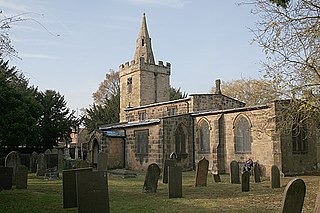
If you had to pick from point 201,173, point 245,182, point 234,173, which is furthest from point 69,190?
point 234,173

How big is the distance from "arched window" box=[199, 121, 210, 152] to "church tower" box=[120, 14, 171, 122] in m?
17.1

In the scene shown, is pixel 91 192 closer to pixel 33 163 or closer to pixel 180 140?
pixel 180 140

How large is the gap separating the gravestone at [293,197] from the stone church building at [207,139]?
9.44 m

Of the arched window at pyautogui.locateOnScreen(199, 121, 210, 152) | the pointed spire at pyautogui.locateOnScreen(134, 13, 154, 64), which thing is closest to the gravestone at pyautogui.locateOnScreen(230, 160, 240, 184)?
the arched window at pyautogui.locateOnScreen(199, 121, 210, 152)

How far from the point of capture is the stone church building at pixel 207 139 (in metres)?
21.2

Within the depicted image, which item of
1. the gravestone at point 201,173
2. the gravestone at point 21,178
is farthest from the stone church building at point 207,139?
the gravestone at point 21,178

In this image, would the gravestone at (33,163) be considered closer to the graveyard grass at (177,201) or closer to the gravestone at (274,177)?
the graveyard grass at (177,201)

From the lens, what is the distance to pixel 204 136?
2678 centimetres

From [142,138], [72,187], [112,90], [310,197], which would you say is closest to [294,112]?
[310,197]

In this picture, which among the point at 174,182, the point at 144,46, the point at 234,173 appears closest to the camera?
the point at 174,182

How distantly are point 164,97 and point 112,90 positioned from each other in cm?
1318

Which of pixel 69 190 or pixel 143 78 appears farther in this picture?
pixel 143 78

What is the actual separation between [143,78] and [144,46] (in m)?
5.12

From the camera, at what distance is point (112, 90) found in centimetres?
5572
